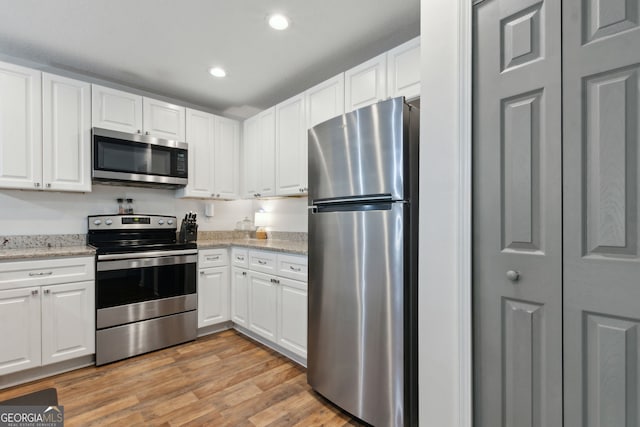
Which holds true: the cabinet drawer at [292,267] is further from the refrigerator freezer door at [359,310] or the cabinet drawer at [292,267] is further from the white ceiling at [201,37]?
the white ceiling at [201,37]

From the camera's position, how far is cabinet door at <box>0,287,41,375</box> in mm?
2105

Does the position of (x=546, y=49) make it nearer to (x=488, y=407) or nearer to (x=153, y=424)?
(x=488, y=407)

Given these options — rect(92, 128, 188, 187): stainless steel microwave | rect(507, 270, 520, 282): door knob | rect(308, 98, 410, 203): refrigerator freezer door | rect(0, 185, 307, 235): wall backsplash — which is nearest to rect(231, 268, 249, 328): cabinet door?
rect(0, 185, 307, 235): wall backsplash

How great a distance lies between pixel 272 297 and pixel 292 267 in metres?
0.41

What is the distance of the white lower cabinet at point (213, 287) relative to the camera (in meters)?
3.02

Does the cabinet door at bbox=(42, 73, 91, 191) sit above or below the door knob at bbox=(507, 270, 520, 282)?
above

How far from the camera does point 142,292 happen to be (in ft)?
8.79

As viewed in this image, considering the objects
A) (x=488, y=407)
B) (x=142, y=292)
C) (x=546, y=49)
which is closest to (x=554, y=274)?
(x=488, y=407)

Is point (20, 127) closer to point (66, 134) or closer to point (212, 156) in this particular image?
point (66, 134)

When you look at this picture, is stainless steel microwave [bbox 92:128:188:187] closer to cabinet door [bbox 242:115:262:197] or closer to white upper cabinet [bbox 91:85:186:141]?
white upper cabinet [bbox 91:85:186:141]

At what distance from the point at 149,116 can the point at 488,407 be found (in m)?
3.36

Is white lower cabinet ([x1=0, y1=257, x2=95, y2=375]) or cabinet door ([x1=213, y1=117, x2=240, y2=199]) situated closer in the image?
white lower cabinet ([x1=0, y1=257, x2=95, y2=375])

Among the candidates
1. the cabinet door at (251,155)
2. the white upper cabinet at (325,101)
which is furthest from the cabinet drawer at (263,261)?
the white upper cabinet at (325,101)

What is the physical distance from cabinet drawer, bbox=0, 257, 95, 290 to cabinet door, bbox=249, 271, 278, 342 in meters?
1.28
